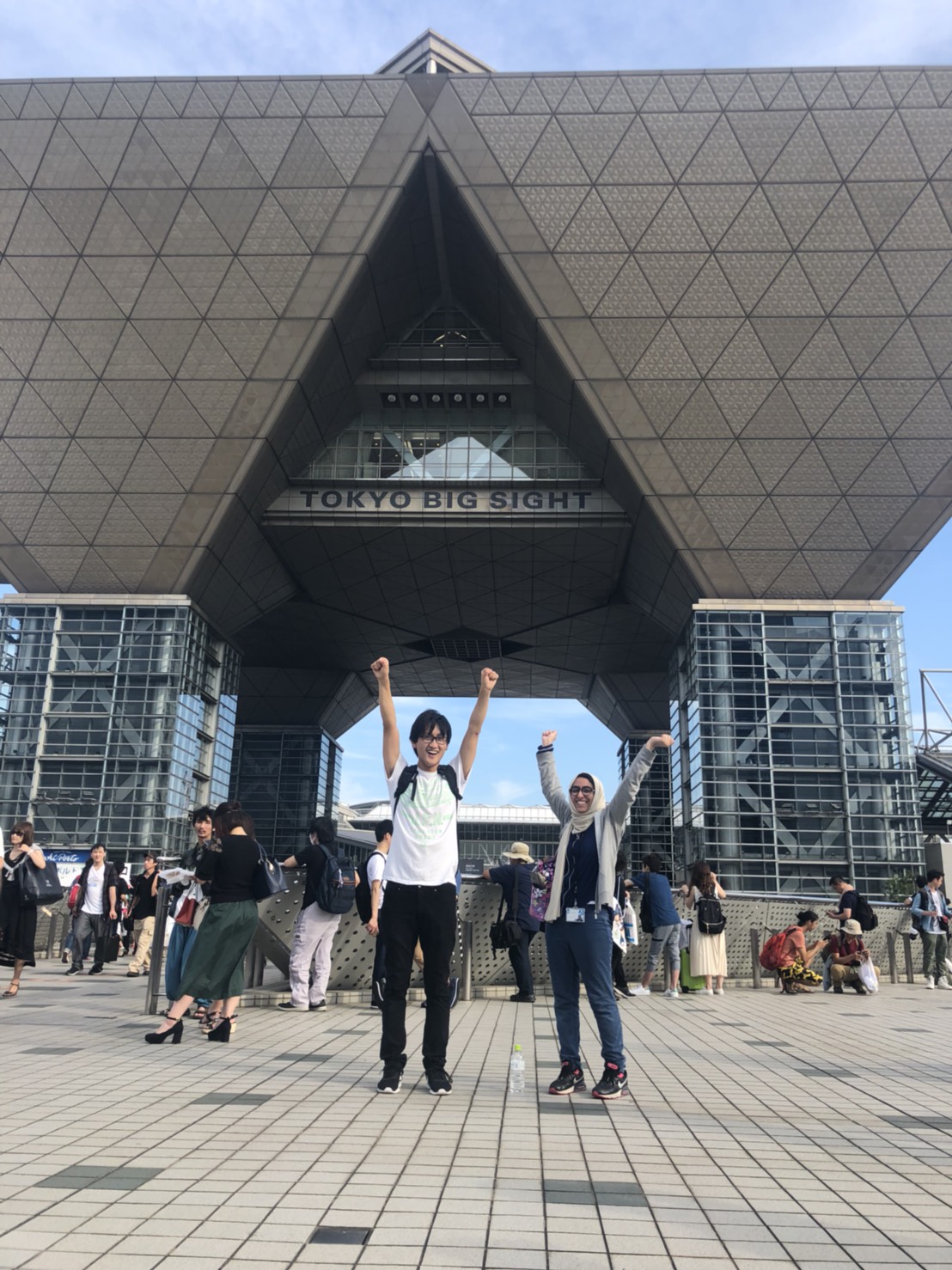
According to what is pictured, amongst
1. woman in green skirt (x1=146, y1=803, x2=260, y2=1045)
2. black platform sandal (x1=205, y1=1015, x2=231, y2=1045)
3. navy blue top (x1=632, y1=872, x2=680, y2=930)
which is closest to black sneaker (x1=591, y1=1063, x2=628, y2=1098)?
woman in green skirt (x1=146, y1=803, x2=260, y2=1045)

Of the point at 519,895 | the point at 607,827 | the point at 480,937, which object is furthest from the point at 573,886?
the point at 480,937

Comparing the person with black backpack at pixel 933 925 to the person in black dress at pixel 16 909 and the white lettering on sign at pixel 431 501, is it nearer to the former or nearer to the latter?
the person in black dress at pixel 16 909

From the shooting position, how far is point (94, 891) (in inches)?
572

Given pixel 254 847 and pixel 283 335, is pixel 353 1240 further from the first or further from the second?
pixel 283 335

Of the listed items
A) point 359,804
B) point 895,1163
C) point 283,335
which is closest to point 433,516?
point 283,335

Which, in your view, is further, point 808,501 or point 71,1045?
point 808,501

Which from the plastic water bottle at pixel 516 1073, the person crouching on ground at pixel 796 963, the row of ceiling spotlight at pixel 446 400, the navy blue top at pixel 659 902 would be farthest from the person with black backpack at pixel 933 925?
the row of ceiling spotlight at pixel 446 400

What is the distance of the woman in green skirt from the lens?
25.4 feet

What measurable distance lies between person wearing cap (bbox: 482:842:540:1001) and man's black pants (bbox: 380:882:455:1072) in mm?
5450

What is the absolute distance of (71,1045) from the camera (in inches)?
304

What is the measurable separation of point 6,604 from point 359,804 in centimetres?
7044

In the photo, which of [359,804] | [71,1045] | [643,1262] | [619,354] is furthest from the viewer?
[359,804]

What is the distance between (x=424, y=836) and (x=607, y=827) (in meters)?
1.19

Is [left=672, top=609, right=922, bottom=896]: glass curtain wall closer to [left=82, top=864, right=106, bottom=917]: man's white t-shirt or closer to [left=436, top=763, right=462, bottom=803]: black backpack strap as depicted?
[left=82, top=864, right=106, bottom=917]: man's white t-shirt
